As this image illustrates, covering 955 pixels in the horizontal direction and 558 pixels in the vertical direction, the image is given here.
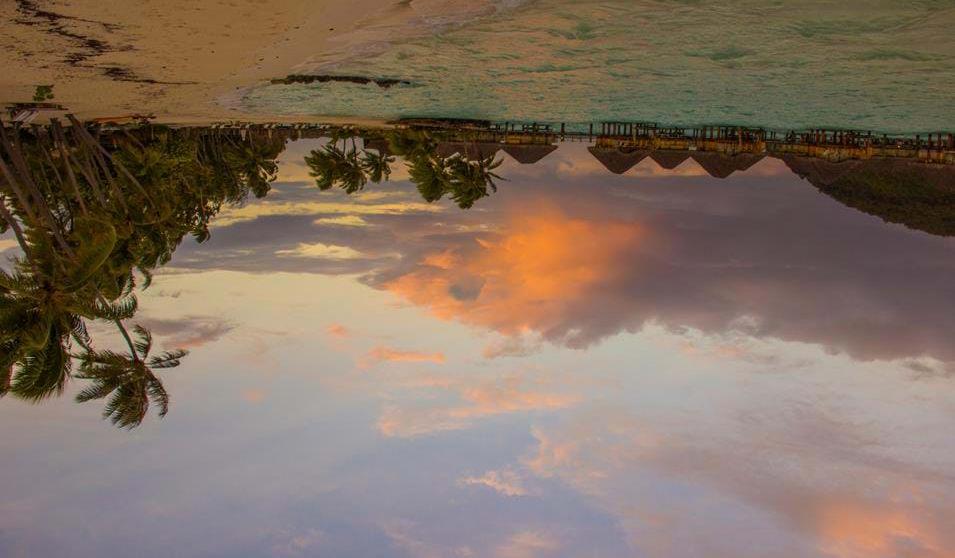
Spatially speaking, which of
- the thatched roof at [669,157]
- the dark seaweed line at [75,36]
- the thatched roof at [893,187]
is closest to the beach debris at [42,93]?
the dark seaweed line at [75,36]

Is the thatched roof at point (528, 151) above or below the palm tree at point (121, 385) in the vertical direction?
above

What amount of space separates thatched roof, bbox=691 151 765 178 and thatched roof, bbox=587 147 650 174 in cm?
218

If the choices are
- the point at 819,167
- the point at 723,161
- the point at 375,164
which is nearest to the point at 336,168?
the point at 375,164

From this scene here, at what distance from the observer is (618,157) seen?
3036 cm

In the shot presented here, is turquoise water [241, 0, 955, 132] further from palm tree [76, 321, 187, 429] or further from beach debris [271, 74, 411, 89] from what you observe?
palm tree [76, 321, 187, 429]

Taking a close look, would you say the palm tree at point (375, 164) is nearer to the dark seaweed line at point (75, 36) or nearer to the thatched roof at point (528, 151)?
the thatched roof at point (528, 151)

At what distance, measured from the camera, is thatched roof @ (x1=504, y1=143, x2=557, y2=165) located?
30453 millimetres

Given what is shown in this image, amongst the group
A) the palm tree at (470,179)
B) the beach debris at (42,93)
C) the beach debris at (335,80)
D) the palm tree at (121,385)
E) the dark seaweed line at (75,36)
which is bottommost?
the palm tree at (121,385)

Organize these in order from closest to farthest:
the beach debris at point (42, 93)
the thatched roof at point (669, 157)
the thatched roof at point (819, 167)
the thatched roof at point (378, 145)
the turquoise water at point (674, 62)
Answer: the turquoise water at point (674, 62) → the beach debris at point (42, 93) → the thatched roof at point (819, 167) → the thatched roof at point (669, 157) → the thatched roof at point (378, 145)

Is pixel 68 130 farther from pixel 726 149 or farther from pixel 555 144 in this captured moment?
pixel 726 149

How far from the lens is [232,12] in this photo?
56.2 ft

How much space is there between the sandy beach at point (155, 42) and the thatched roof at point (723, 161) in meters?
16.1

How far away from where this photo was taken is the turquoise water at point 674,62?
18.5 meters

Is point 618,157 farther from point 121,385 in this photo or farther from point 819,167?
point 121,385
